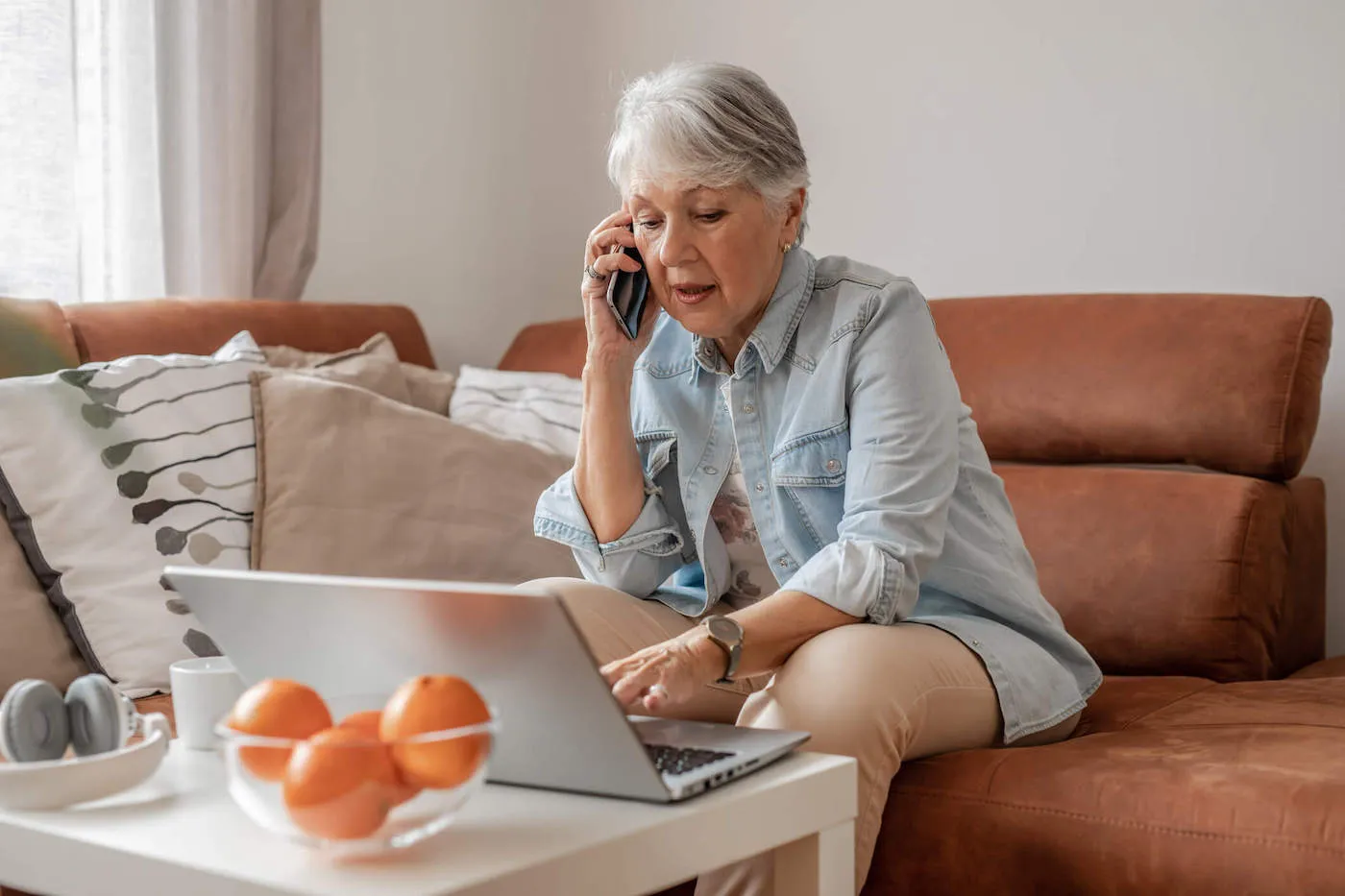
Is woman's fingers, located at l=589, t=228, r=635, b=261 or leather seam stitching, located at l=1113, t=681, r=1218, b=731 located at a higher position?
woman's fingers, located at l=589, t=228, r=635, b=261

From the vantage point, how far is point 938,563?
1545 mm

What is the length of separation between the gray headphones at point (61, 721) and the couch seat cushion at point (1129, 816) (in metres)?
0.75

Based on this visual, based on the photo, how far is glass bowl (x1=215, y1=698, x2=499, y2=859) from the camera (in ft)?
2.77

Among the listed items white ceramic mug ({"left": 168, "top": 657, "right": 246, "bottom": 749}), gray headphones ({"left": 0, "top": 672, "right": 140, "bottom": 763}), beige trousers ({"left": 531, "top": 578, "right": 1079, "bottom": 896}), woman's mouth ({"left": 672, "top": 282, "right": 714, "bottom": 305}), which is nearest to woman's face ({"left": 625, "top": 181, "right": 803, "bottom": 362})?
woman's mouth ({"left": 672, "top": 282, "right": 714, "bottom": 305})

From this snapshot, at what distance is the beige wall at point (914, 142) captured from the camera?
91.7 inches

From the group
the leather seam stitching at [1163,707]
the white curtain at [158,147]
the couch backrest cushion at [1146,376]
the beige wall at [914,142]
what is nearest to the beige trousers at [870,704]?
the leather seam stitching at [1163,707]

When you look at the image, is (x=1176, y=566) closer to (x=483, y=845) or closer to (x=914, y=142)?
(x=914, y=142)

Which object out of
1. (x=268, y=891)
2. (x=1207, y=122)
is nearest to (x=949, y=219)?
(x=1207, y=122)

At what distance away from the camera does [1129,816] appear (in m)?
1.33

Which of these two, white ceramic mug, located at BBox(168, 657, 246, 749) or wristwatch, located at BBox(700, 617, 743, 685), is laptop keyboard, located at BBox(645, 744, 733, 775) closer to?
wristwatch, located at BBox(700, 617, 743, 685)

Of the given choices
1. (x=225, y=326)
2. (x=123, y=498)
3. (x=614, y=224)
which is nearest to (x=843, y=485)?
(x=614, y=224)

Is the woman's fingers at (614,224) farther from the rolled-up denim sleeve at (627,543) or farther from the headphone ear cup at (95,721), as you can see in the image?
the headphone ear cup at (95,721)

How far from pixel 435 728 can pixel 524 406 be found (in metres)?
1.52

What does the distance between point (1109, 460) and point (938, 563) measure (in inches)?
27.1
